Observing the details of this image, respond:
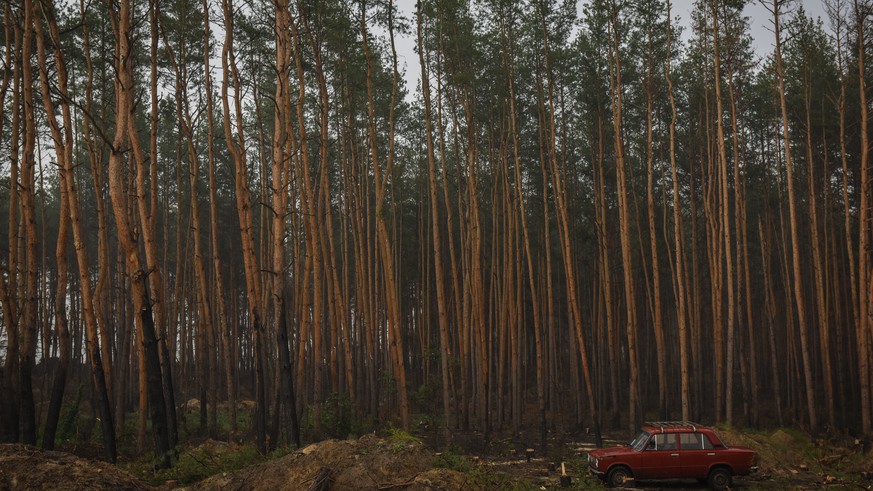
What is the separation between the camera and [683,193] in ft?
99.1

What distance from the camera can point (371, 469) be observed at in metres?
9.86

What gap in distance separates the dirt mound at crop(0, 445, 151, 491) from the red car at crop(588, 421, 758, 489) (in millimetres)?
8612

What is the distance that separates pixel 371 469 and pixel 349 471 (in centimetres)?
35

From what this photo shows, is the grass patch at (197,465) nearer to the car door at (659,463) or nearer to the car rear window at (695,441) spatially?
the car door at (659,463)

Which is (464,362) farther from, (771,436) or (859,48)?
(859,48)

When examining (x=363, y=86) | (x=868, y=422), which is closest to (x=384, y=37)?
(x=363, y=86)

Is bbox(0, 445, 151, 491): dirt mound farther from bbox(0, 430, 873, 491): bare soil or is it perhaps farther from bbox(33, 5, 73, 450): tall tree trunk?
bbox(33, 5, 73, 450): tall tree trunk

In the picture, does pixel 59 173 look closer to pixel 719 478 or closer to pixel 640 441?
pixel 640 441

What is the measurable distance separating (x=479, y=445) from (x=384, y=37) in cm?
1257

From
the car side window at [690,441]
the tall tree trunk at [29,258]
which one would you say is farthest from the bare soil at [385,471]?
the tall tree trunk at [29,258]

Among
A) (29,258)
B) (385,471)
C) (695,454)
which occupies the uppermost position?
(29,258)

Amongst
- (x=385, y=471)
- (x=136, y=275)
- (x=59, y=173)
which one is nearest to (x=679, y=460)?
(x=385, y=471)

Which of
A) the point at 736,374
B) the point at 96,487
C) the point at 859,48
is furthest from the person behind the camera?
the point at 736,374

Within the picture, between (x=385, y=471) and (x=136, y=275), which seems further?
(x=136, y=275)
